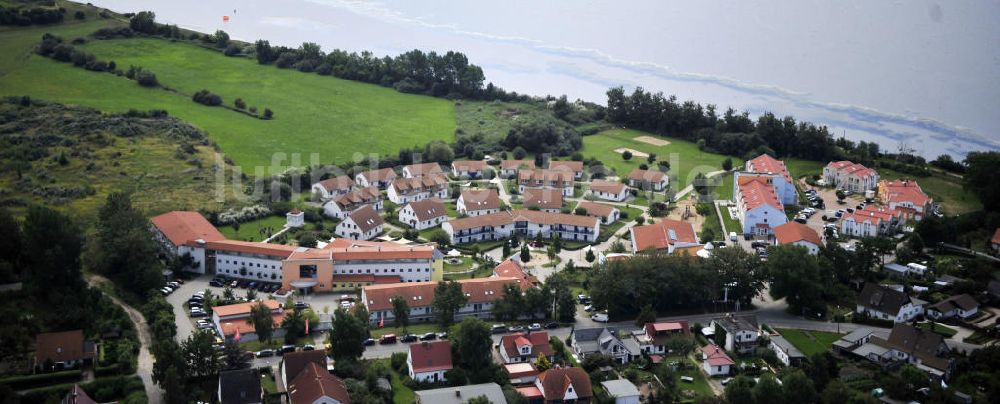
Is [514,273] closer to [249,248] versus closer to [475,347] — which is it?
[475,347]

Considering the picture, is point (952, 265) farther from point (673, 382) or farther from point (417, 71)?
point (417, 71)

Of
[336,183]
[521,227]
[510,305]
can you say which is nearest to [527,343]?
[510,305]

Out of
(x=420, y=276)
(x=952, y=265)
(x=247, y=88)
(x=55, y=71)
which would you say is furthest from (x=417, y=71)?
(x=952, y=265)

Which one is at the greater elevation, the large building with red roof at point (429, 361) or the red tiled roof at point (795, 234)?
the red tiled roof at point (795, 234)

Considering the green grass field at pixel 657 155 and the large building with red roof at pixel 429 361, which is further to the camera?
the green grass field at pixel 657 155

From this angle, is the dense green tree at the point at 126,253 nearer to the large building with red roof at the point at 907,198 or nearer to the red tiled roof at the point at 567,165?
the red tiled roof at the point at 567,165

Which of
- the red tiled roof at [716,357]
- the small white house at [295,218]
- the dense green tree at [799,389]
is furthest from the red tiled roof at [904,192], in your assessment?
the small white house at [295,218]
